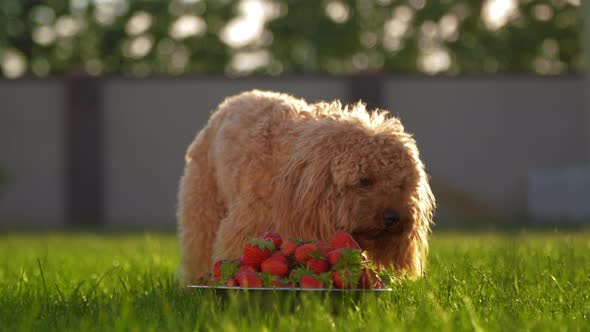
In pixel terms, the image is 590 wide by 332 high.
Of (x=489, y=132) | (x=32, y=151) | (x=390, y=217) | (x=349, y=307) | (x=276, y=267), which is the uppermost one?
(x=390, y=217)

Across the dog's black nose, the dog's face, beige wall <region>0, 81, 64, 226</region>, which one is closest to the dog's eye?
the dog's face

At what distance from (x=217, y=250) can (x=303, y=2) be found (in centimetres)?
2469

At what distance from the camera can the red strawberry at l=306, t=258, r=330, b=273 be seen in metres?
3.81

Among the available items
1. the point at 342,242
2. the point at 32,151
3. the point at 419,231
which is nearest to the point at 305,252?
the point at 342,242

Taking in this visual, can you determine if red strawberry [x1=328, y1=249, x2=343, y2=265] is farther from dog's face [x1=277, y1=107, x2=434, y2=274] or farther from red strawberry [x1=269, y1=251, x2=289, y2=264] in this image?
dog's face [x1=277, y1=107, x2=434, y2=274]

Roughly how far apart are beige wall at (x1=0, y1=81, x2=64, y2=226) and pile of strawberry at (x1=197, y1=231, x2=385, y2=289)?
1627cm

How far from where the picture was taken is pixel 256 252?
13.1 ft

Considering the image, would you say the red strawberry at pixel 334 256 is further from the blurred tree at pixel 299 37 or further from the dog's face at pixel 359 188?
the blurred tree at pixel 299 37

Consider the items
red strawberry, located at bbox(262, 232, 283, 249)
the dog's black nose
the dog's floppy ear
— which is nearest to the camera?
red strawberry, located at bbox(262, 232, 283, 249)

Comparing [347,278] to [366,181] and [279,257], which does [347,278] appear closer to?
[279,257]

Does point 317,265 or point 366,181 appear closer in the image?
point 317,265

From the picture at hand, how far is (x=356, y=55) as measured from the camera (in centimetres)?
2895

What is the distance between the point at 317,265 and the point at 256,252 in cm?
32

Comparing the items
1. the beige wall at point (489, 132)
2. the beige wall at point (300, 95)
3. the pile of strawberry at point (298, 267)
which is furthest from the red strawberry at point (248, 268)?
the beige wall at point (489, 132)
